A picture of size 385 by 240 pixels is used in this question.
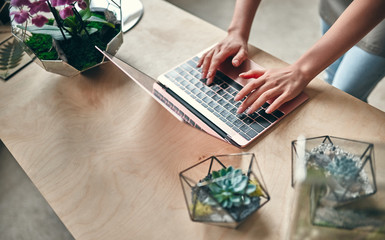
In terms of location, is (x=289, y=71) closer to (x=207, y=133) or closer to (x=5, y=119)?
(x=207, y=133)

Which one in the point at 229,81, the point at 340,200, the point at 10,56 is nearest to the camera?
the point at 340,200

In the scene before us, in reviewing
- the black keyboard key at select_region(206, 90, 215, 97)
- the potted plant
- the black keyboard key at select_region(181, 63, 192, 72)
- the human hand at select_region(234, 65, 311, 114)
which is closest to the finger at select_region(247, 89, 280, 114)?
the human hand at select_region(234, 65, 311, 114)

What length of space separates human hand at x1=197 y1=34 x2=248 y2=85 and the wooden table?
→ 0.21 feet

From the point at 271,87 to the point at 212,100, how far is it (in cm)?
16

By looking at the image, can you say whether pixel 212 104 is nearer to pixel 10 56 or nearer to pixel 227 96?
pixel 227 96

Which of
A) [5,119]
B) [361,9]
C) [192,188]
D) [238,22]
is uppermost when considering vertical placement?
[361,9]

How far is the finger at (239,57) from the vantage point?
2.61ft

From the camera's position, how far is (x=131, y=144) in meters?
0.72

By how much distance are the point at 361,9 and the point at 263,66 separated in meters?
0.28

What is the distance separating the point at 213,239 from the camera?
56 centimetres

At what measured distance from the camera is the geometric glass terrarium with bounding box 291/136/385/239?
1.49 feet

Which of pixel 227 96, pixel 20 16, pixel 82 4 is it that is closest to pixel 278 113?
pixel 227 96

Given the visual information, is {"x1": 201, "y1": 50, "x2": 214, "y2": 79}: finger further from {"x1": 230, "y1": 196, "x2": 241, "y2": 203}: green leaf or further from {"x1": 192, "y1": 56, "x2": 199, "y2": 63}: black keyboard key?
{"x1": 230, "y1": 196, "x2": 241, "y2": 203}: green leaf

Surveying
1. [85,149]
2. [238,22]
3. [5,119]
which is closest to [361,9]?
[238,22]
